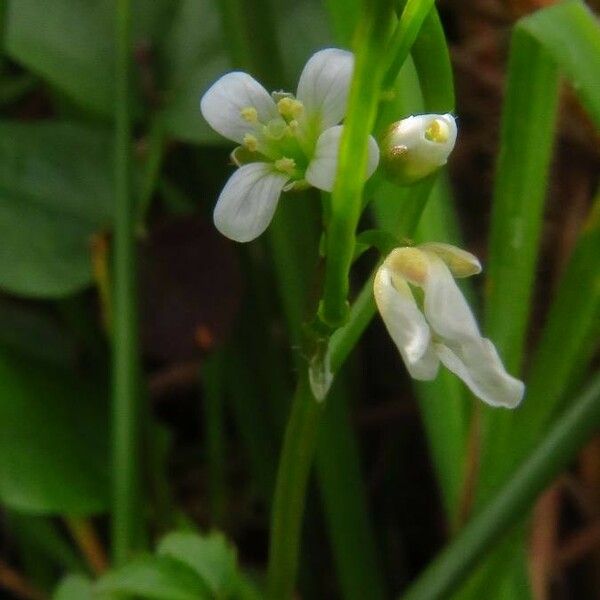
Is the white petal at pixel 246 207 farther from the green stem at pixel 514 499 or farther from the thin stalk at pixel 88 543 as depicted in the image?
the thin stalk at pixel 88 543

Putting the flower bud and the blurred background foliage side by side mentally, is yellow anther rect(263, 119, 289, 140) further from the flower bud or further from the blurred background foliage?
the blurred background foliage

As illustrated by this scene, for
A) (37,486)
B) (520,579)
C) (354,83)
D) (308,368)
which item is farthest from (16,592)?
(354,83)

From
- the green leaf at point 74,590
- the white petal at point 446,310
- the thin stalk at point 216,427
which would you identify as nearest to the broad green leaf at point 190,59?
the thin stalk at point 216,427

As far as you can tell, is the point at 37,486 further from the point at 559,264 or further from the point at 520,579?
the point at 559,264

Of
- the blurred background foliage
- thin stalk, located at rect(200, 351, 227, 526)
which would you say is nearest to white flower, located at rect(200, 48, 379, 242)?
the blurred background foliage

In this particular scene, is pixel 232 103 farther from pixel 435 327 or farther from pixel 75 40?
pixel 75 40

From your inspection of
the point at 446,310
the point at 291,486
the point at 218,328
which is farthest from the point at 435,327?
the point at 218,328
